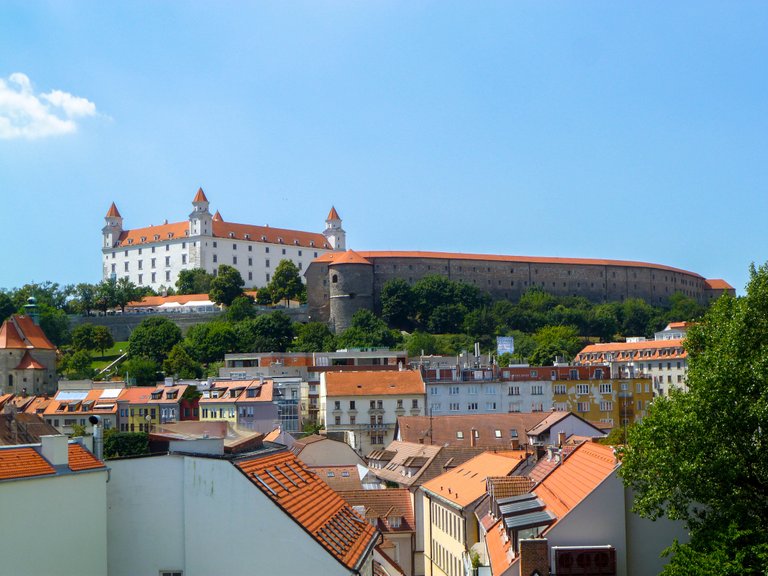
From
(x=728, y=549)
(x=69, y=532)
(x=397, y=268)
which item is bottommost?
(x=728, y=549)

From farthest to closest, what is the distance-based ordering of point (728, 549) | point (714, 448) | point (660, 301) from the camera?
point (660, 301), point (714, 448), point (728, 549)

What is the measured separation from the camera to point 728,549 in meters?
16.0

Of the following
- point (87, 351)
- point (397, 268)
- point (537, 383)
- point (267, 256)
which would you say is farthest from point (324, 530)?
point (267, 256)

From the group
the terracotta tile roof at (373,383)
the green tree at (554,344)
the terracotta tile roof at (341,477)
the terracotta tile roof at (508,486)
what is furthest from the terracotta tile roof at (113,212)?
the terracotta tile roof at (508,486)

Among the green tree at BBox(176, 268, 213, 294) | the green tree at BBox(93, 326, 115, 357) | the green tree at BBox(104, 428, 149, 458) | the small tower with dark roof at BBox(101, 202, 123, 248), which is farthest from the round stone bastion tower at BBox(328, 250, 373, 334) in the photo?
the green tree at BBox(104, 428, 149, 458)

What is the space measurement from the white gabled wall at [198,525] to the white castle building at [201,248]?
111253 mm

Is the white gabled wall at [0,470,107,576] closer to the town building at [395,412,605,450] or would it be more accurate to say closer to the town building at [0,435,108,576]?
the town building at [0,435,108,576]

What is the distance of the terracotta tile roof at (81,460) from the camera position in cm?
1238

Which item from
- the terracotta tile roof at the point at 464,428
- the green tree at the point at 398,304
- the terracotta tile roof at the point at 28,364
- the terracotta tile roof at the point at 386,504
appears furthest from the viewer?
the green tree at the point at 398,304

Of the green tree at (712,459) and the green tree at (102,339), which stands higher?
the green tree at (102,339)

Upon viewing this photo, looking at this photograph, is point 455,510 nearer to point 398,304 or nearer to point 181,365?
point 181,365

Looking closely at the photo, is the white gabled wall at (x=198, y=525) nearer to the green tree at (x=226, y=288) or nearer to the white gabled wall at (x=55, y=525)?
the white gabled wall at (x=55, y=525)

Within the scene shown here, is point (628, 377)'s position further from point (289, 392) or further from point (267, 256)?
point (267, 256)

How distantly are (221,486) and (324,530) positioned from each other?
4.61ft
